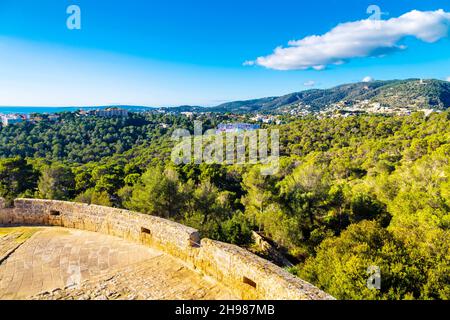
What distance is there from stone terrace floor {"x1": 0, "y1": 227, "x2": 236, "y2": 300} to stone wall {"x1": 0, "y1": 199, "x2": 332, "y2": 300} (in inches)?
8.1

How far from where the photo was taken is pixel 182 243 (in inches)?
212

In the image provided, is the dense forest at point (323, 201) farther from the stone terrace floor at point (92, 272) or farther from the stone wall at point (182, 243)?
the stone terrace floor at point (92, 272)

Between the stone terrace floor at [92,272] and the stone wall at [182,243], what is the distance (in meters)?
0.21

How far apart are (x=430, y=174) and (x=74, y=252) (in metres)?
23.9

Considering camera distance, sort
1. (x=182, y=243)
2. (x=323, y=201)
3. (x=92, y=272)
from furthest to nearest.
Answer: (x=323, y=201) → (x=182, y=243) → (x=92, y=272)

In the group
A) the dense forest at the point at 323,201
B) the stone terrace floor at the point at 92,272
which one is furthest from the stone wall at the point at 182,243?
the dense forest at the point at 323,201

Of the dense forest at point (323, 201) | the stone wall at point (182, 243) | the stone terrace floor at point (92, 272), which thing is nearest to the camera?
the stone wall at point (182, 243)

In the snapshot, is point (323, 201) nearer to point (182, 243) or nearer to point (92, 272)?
point (182, 243)

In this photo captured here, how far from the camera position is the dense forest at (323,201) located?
8.60m

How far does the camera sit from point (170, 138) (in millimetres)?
63875

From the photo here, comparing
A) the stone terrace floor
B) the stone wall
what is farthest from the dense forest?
the stone terrace floor

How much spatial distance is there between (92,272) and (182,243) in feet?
5.17

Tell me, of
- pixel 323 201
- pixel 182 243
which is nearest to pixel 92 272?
pixel 182 243
